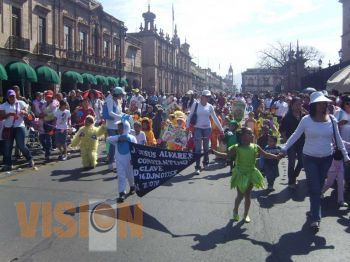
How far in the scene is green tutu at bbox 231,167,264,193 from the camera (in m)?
6.40

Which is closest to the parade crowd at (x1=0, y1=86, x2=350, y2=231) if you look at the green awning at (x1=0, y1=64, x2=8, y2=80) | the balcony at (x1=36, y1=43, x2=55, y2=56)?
the green awning at (x1=0, y1=64, x2=8, y2=80)

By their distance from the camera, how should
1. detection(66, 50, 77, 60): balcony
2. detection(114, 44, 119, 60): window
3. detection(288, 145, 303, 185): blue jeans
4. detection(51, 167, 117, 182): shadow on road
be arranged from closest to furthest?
detection(288, 145, 303, 185): blue jeans < detection(51, 167, 117, 182): shadow on road < detection(66, 50, 77, 60): balcony < detection(114, 44, 119, 60): window

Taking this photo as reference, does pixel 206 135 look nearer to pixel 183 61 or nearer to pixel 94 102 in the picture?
pixel 94 102

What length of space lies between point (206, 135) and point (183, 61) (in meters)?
84.9

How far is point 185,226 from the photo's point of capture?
20.2 ft

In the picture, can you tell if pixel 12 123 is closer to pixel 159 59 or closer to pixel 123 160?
pixel 123 160

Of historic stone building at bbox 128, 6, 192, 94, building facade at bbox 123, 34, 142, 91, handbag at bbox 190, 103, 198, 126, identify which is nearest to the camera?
handbag at bbox 190, 103, 198, 126

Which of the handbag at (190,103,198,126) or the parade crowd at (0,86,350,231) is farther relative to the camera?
the handbag at (190,103,198,126)

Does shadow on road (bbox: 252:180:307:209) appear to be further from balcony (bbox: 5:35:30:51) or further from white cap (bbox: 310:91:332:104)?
Answer: balcony (bbox: 5:35:30:51)

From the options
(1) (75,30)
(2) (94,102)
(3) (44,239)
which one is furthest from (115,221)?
(1) (75,30)

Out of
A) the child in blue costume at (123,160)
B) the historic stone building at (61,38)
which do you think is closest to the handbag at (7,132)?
the child in blue costume at (123,160)

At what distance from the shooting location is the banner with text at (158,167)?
7.07 metres

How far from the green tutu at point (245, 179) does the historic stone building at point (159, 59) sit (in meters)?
51.7

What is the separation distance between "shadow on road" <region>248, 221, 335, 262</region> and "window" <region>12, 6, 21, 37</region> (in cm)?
2680
